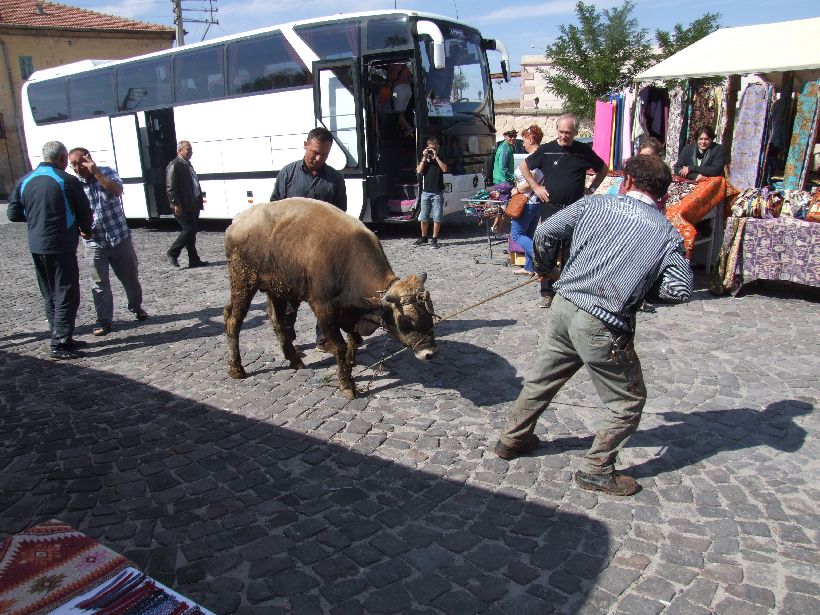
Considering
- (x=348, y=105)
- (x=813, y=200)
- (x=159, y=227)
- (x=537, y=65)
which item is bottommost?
(x=159, y=227)

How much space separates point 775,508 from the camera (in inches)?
137

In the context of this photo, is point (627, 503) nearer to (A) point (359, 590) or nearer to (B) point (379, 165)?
(A) point (359, 590)

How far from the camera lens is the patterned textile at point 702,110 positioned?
9.16 meters

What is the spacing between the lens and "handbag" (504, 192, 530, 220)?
8219 millimetres

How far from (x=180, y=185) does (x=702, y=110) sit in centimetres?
858

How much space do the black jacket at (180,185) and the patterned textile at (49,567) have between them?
8080 millimetres

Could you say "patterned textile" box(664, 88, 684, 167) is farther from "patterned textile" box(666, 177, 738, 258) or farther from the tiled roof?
the tiled roof

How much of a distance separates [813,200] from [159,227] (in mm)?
15744

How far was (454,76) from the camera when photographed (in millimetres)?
12492

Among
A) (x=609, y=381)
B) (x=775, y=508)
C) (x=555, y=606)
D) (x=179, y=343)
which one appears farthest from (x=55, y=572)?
(x=179, y=343)

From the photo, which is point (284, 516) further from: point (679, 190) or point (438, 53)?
point (438, 53)

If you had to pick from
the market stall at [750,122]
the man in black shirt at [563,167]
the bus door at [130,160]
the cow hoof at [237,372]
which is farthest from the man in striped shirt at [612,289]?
the bus door at [130,160]

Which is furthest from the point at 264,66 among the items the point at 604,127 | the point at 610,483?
the point at 610,483

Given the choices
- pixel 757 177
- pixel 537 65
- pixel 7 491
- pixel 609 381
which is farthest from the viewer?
pixel 537 65
